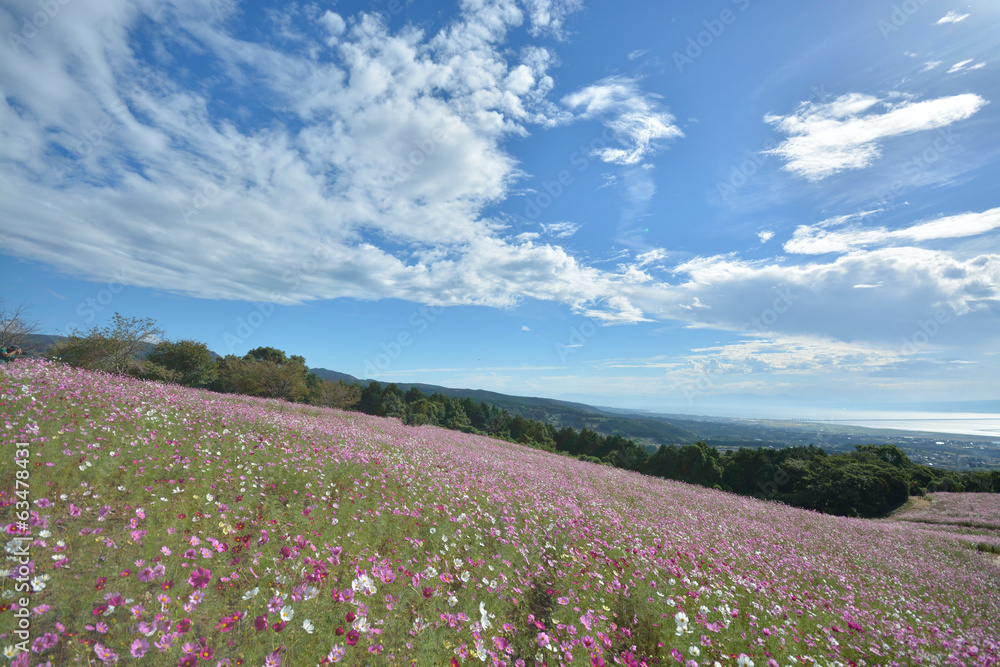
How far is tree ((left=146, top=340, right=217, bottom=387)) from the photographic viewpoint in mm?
48094

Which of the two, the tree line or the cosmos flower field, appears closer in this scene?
the cosmos flower field

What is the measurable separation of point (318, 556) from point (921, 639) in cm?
1094

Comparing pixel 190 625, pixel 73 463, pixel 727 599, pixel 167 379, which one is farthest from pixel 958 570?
pixel 167 379

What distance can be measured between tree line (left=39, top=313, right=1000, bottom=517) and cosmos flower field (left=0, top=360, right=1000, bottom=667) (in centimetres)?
1460

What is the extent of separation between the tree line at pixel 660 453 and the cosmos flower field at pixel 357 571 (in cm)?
1460

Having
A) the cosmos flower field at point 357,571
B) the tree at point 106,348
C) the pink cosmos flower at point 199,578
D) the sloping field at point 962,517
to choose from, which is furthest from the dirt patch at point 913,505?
the tree at point 106,348

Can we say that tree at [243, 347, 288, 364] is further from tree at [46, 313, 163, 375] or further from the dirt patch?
the dirt patch

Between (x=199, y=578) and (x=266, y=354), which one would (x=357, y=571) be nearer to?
(x=199, y=578)

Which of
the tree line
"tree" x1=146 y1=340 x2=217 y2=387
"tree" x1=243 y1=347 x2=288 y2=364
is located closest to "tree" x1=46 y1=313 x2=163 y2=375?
the tree line

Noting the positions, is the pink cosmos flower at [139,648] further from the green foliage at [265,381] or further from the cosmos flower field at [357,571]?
the green foliage at [265,381]

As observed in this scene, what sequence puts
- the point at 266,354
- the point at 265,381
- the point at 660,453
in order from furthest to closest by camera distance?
the point at 266,354, the point at 660,453, the point at 265,381

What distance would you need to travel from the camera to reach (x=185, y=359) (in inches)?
1903

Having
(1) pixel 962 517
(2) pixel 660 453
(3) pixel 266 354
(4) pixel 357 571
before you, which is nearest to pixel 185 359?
(3) pixel 266 354

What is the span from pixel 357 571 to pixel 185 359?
58.7m
